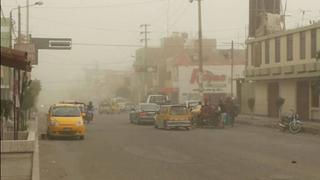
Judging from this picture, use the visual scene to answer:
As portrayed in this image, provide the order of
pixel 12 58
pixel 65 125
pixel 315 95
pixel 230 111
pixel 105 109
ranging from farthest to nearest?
pixel 105 109, pixel 315 95, pixel 230 111, pixel 65 125, pixel 12 58

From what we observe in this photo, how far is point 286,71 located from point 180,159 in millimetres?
28082

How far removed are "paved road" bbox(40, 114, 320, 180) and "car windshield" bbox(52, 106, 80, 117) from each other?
2081 millimetres

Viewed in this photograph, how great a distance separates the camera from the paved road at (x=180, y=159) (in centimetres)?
1622

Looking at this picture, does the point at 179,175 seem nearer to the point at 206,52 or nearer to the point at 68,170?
the point at 68,170

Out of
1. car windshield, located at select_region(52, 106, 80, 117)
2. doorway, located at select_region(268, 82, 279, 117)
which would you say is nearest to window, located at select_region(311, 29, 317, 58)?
doorway, located at select_region(268, 82, 279, 117)

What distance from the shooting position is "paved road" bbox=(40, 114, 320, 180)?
16.2 m

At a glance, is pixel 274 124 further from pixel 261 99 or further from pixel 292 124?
pixel 261 99

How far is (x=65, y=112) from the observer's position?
3183cm

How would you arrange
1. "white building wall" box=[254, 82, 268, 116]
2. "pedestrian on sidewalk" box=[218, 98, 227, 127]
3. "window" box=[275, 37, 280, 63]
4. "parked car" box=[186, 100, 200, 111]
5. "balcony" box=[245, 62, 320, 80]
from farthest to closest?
"white building wall" box=[254, 82, 268, 116] → "window" box=[275, 37, 280, 63] → "parked car" box=[186, 100, 200, 111] → "balcony" box=[245, 62, 320, 80] → "pedestrian on sidewalk" box=[218, 98, 227, 127]

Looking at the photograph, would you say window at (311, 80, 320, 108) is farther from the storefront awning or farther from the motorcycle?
the storefront awning

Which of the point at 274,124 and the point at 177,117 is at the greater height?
the point at 177,117

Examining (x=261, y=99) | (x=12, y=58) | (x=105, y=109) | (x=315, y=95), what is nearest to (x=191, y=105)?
(x=261, y=99)

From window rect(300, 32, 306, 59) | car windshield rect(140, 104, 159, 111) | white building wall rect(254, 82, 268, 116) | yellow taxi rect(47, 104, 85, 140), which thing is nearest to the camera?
yellow taxi rect(47, 104, 85, 140)

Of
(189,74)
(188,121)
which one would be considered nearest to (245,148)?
(188,121)
